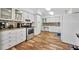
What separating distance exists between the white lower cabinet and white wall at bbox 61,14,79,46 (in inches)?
30.7

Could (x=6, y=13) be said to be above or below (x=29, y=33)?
above

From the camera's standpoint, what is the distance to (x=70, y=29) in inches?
81.6

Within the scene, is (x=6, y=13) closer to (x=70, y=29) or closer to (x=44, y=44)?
(x=44, y=44)

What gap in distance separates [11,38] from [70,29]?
43.4 inches

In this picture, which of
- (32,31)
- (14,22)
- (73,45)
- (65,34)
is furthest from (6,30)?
(73,45)

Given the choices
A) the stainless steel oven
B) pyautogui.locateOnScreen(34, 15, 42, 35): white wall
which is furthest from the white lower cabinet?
pyautogui.locateOnScreen(34, 15, 42, 35): white wall

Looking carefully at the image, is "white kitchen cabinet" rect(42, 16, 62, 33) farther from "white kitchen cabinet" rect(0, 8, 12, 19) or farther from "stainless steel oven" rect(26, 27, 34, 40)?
"white kitchen cabinet" rect(0, 8, 12, 19)

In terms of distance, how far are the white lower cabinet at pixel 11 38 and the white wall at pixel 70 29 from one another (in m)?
0.78

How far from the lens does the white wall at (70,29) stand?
2023mm

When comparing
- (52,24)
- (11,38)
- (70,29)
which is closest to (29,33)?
(11,38)

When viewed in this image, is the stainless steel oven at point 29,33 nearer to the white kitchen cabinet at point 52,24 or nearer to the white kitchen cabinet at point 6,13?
the white kitchen cabinet at point 52,24
